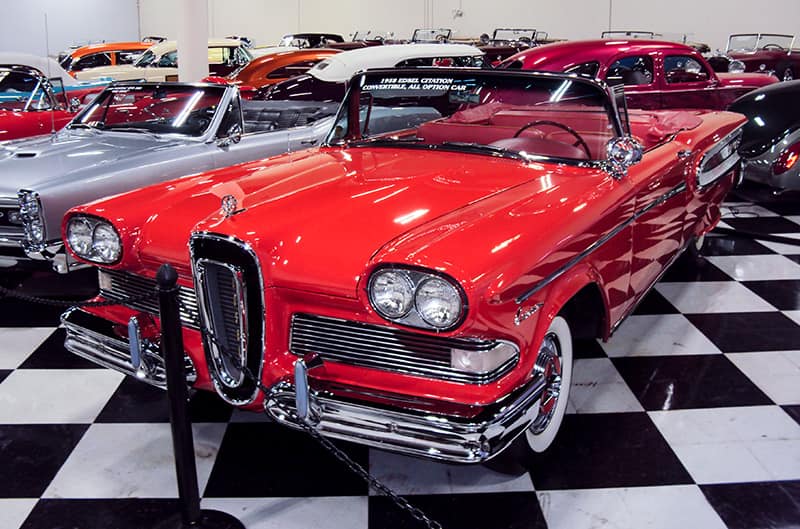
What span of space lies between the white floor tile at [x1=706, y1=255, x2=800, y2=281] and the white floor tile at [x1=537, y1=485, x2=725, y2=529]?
2309 mm

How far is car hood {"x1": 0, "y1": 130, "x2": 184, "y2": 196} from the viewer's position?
366 centimetres

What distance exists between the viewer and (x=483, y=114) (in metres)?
3.21

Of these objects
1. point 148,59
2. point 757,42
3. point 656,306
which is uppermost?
point 757,42

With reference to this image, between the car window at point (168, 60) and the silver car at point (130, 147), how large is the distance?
5909 millimetres

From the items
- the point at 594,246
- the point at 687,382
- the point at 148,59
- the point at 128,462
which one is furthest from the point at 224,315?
the point at 148,59

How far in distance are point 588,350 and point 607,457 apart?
0.89 meters

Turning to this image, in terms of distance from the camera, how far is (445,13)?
58.0 feet

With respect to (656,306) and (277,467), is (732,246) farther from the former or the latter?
(277,467)

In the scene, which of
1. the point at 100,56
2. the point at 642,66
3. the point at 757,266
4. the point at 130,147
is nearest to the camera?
the point at 130,147

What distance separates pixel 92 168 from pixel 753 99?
15.2 feet

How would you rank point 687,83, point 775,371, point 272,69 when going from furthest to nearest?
point 272,69 → point 687,83 → point 775,371

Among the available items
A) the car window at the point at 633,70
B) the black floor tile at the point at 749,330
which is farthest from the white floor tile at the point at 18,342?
the car window at the point at 633,70

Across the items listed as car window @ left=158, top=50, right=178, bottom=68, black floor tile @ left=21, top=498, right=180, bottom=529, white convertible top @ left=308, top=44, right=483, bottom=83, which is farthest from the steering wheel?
car window @ left=158, top=50, right=178, bottom=68

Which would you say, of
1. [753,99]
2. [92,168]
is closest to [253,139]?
[92,168]
